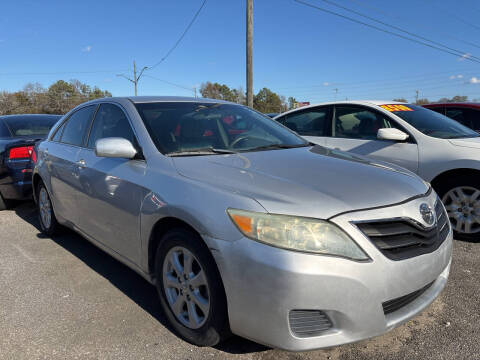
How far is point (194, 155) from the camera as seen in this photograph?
260 cm

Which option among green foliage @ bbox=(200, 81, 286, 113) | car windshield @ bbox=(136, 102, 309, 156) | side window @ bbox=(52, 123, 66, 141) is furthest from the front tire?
green foliage @ bbox=(200, 81, 286, 113)

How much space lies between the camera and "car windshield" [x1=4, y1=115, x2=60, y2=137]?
230 inches

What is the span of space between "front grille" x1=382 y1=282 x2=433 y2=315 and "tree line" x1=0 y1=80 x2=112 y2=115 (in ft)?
235

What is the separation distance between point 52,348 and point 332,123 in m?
4.09

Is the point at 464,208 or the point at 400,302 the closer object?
the point at 400,302

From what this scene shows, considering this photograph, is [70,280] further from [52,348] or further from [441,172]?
[441,172]

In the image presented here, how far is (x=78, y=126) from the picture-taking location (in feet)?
12.4

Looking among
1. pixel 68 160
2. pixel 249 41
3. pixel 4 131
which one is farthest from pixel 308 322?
pixel 249 41

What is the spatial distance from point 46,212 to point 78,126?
1217mm

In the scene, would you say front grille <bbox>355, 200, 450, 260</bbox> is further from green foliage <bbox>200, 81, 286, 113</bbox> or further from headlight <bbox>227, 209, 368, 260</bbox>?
green foliage <bbox>200, 81, 286, 113</bbox>

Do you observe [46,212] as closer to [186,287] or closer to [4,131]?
[4,131]

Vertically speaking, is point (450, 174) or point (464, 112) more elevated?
point (464, 112)

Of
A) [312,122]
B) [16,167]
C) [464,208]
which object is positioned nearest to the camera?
[464,208]

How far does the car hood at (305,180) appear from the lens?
1893mm
